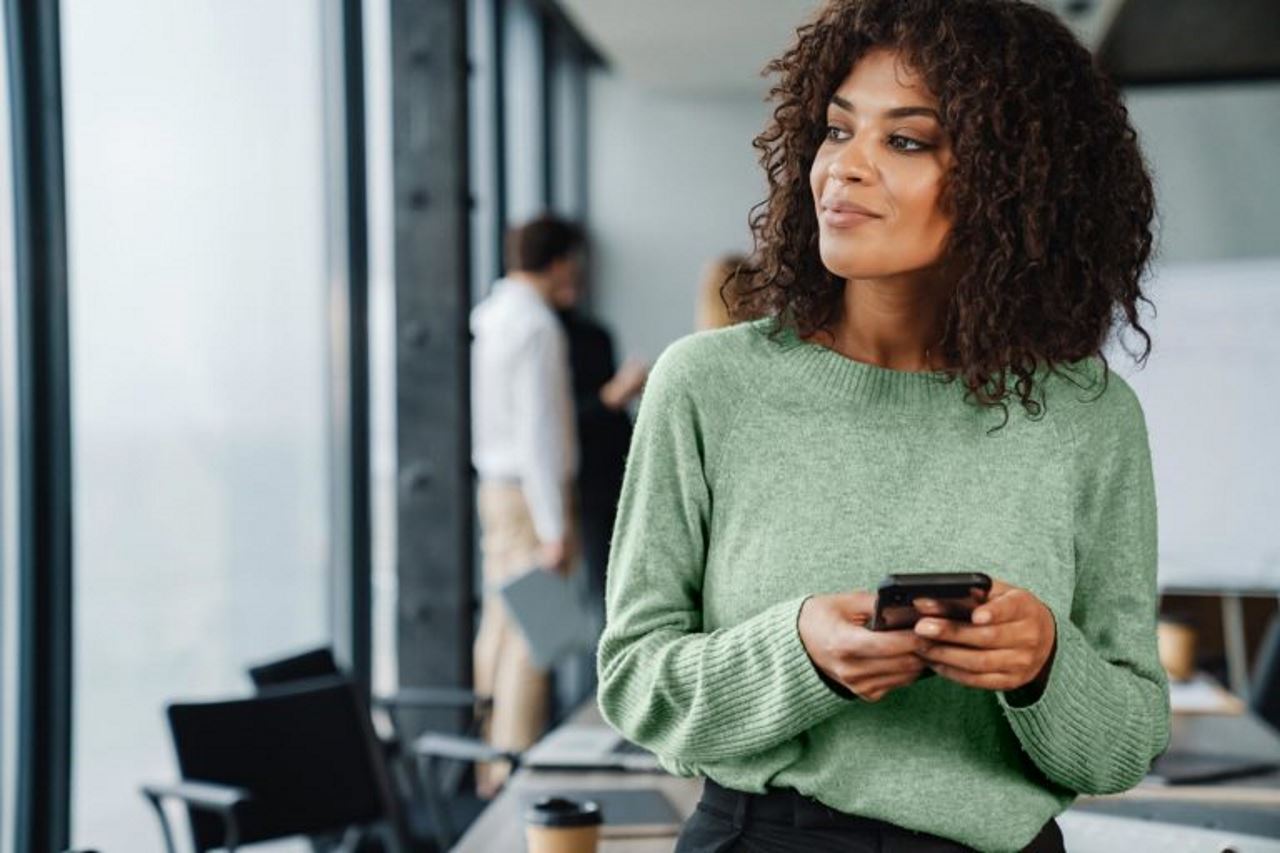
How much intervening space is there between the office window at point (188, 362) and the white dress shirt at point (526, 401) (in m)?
0.54

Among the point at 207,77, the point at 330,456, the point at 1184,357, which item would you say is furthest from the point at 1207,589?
the point at 207,77

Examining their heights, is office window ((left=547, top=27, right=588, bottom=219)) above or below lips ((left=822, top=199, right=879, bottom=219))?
above

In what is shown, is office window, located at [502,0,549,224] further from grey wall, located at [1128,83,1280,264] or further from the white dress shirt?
grey wall, located at [1128,83,1280,264]

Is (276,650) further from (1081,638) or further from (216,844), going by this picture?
(1081,638)

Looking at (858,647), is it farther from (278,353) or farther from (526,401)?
(526,401)

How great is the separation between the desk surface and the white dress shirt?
184 centimetres

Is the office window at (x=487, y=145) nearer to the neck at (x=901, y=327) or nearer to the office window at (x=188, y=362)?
the office window at (x=188, y=362)

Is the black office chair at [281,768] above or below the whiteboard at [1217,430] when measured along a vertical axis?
below

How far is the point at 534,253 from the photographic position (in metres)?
5.23

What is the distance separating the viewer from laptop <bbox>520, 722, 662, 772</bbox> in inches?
100

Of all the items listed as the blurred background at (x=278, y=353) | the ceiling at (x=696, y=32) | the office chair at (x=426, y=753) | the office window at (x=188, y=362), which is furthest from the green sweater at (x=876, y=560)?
the ceiling at (x=696, y=32)

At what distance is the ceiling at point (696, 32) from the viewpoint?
6621 mm

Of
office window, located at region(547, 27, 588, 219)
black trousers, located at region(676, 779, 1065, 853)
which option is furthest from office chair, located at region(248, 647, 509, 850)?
office window, located at region(547, 27, 588, 219)

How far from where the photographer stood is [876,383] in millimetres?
1473
